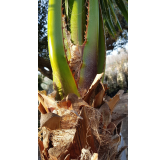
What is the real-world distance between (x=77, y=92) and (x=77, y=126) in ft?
0.35

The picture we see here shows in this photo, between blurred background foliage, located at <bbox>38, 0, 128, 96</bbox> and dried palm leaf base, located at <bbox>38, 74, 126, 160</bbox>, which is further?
blurred background foliage, located at <bbox>38, 0, 128, 96</bbox>

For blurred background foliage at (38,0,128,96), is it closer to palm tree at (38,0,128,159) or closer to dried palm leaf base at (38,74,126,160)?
palm tree at (38,0,128,159)

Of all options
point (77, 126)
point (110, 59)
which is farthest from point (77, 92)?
point (110, 59)

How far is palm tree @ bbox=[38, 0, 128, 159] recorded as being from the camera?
481 mm

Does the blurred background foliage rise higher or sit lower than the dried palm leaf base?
higher

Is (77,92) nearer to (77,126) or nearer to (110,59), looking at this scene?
(77,126)

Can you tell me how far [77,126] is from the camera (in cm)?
48

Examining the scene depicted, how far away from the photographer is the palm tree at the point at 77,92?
19.0 inches

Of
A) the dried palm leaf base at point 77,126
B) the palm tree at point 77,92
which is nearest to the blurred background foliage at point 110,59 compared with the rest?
the palm tree at point 77,92

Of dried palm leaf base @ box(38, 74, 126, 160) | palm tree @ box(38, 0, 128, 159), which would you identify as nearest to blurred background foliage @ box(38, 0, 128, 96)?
palm tree @ box(38, 0, 128, 159)

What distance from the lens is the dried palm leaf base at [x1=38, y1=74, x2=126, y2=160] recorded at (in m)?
0.47

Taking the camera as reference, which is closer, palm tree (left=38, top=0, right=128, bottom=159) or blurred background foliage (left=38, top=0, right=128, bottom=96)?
palm tree (left=38, top=0, right=128, bottom=159)
